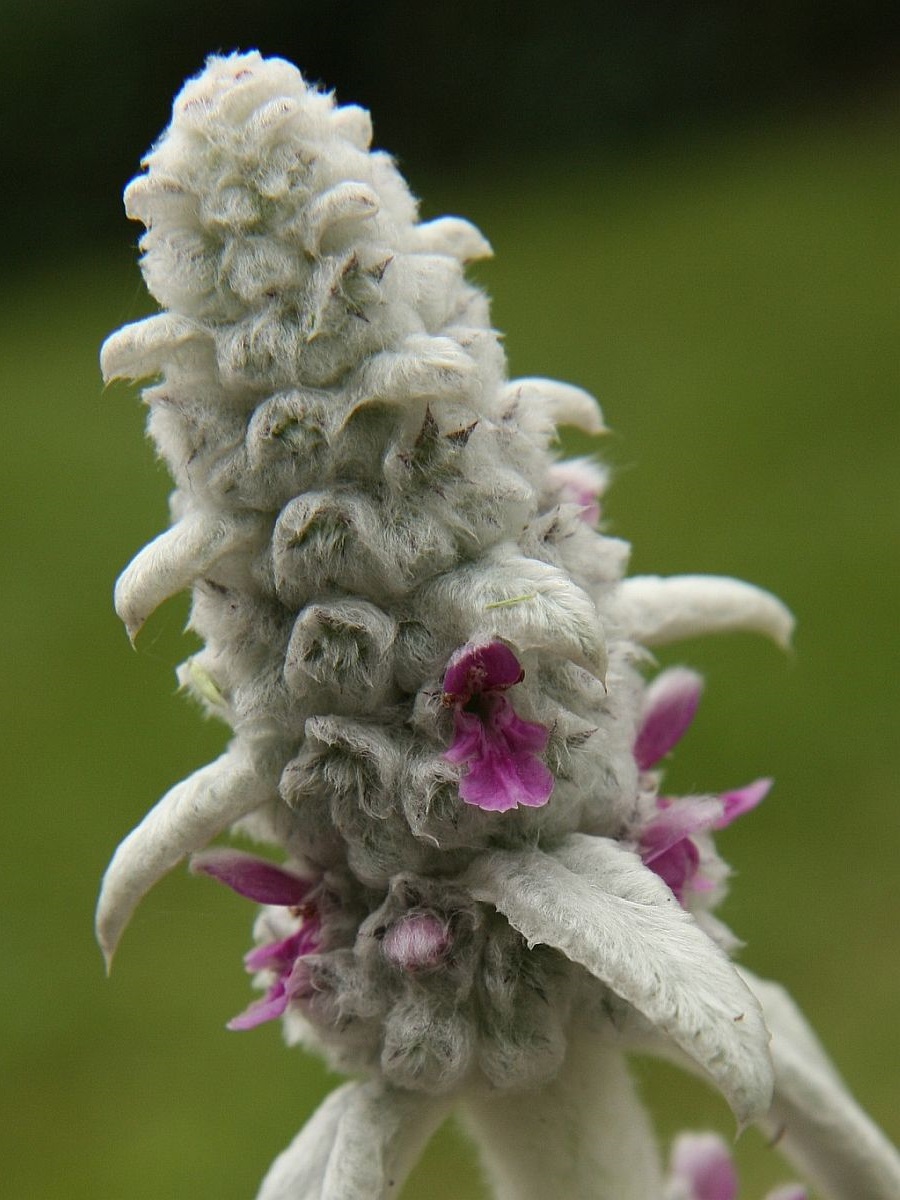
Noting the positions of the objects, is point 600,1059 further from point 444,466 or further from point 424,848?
point 444,466

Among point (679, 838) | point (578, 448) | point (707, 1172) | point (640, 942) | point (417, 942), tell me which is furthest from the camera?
point (578, 448)

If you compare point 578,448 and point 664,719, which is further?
point 578,448

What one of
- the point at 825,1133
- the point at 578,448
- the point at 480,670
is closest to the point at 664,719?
the point at 480,670

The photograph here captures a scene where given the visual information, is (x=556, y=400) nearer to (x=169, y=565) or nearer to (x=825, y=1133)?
(x=169, y=565)

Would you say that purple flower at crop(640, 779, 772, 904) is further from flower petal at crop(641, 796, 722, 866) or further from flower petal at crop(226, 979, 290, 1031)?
flower petal at crop(226, 979, 290, 1031)

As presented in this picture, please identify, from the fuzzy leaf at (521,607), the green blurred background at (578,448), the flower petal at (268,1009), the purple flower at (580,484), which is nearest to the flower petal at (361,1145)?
the flower petal at (268,1009)

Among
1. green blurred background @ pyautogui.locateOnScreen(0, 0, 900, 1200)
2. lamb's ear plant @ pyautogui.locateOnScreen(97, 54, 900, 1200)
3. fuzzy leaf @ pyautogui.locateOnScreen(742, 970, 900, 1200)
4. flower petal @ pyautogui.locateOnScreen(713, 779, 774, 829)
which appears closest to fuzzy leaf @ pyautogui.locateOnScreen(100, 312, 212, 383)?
lamb's ear plant @ pyautogui.locateOnScreen(97, 54, 900, 1200)
